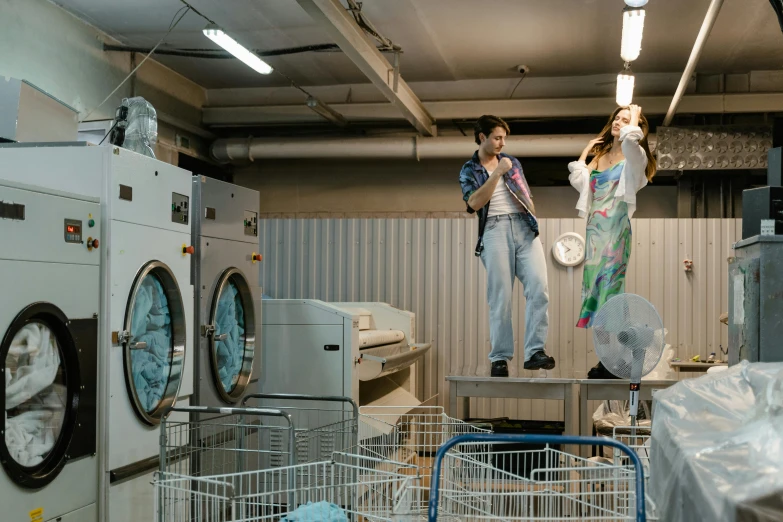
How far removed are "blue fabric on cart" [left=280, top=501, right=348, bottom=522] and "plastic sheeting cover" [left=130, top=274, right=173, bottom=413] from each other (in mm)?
1609

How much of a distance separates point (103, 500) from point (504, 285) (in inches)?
99.6

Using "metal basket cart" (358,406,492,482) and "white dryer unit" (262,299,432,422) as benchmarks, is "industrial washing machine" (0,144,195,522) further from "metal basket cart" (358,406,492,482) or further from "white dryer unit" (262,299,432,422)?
"white dryer unit" (262,299,432,422)

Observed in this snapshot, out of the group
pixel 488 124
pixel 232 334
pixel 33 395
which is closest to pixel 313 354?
pixel 232 334

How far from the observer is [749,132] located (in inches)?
291

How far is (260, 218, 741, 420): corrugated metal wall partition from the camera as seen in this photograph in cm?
728

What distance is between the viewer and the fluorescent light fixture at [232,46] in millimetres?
5406

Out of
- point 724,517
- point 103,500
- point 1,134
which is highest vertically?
point 1,134

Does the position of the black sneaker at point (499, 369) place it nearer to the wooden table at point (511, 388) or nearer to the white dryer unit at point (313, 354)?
the wooden table at point (511, 388)

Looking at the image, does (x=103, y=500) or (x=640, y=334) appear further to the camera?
(x=640, y=334)

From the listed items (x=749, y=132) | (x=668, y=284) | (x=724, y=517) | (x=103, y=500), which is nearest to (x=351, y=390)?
(x=103, y=500)

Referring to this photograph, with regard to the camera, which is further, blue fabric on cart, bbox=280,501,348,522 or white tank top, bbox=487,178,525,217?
white tank top, bbox=487,178,525,217

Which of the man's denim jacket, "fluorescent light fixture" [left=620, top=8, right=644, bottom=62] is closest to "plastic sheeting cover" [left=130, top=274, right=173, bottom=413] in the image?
the man's denim jacket

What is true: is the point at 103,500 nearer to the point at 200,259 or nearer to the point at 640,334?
the point at 200,259

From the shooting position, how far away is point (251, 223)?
5.25 meters
